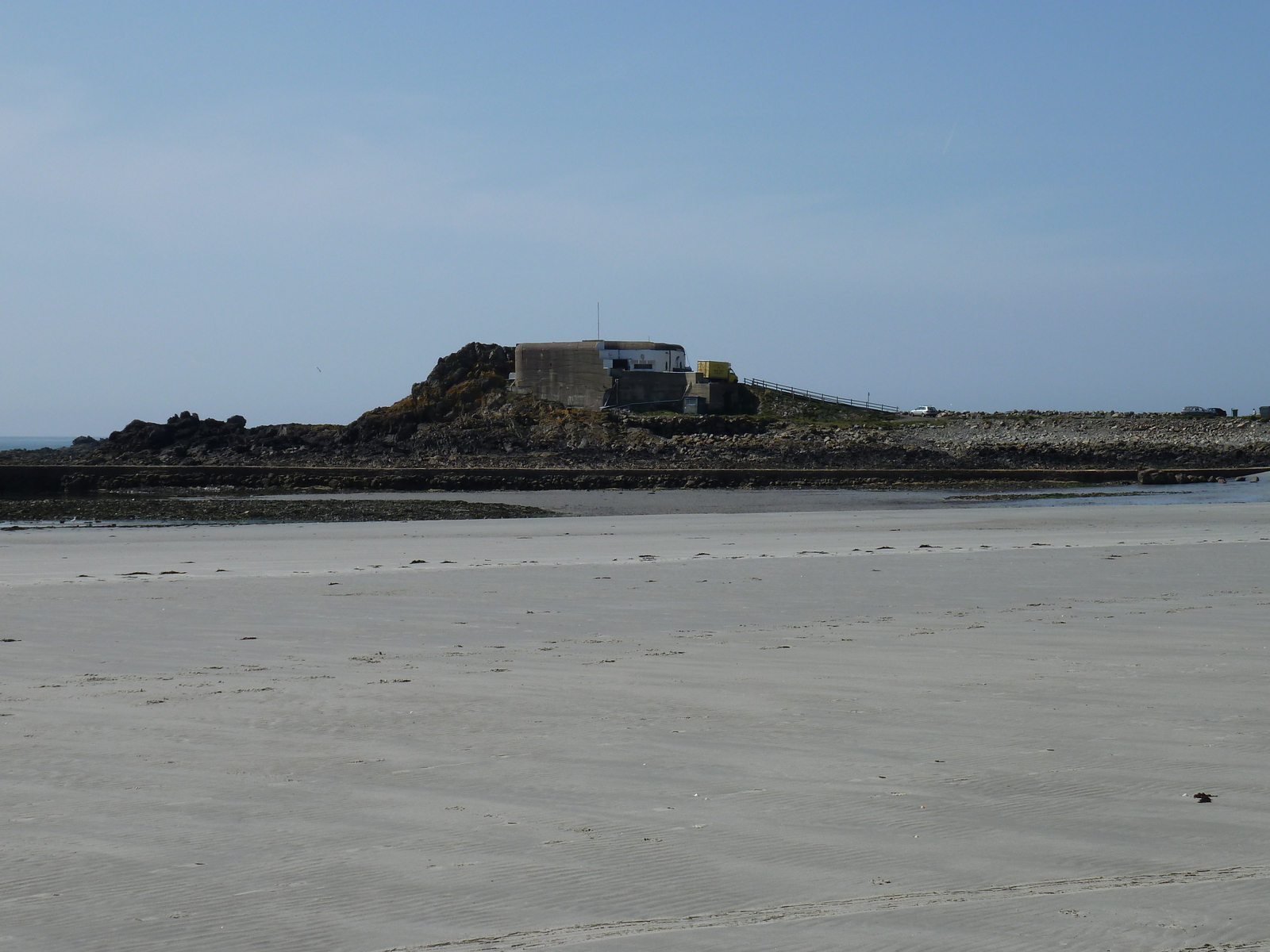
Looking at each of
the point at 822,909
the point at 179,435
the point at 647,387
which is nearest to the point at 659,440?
the point at 647,387

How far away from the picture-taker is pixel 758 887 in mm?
3453

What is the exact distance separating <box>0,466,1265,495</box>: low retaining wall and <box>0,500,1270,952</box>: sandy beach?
91.3 ft

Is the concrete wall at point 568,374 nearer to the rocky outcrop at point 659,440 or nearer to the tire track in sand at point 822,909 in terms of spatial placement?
the rocky outcrop at point 659,440

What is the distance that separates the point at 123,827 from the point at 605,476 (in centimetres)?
3590

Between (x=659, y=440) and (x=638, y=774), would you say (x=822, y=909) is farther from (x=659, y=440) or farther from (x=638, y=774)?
(x=659, y=440)

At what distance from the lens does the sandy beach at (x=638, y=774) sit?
3266mm

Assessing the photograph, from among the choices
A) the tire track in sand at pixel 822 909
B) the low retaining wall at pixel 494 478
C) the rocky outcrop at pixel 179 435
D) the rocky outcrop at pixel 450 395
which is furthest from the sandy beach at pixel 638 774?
the rocky outcrop at pixel 450 395

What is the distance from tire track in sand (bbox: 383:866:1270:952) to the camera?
3107mm

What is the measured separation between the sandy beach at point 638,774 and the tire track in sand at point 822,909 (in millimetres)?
13

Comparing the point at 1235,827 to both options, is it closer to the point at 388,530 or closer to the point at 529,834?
the point at 529,834

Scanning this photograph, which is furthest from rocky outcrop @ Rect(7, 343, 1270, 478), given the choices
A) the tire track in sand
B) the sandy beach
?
the tire track in sand

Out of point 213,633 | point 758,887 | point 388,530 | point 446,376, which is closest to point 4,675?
point 213,633

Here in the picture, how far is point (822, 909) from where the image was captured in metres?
3.30

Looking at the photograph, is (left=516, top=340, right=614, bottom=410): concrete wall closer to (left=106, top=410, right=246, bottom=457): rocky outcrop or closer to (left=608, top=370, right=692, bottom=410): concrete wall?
(left=608, top=370, right=692, bottom=410): concrete wall
